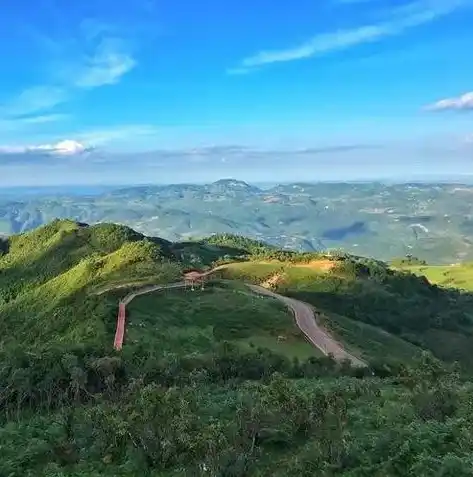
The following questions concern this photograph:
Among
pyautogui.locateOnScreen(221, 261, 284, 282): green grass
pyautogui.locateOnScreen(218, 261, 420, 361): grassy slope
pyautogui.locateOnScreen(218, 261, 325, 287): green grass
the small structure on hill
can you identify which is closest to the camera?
pyautogui.locateOnScreen(218, 261, 420, 361): grassy slope

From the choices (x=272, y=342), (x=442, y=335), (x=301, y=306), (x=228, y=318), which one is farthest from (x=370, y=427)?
(x=442, y=335)

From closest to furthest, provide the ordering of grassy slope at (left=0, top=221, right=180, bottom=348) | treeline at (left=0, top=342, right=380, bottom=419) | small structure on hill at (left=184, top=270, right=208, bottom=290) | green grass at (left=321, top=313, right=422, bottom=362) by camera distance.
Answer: treeline at (left=0, top=342, right=380, bottom=419) → grassy slope at (left=0, top=221, right=180, bottom=348) → green grass at (left=321, top=313, right=422, bottom=362) → small structure on hill at (left=184, top=270, right=208, bottom=290)

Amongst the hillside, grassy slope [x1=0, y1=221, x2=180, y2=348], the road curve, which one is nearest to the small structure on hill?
the hillside

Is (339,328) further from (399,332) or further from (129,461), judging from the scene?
(129,461)

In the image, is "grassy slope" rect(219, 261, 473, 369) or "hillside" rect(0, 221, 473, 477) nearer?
"hillside" rect(0, 221, 473, 477)

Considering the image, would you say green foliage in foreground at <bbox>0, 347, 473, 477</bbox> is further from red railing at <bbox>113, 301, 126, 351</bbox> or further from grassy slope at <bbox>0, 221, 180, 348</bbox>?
red railing at <bbox>113, 301, 126, 351</bbox>

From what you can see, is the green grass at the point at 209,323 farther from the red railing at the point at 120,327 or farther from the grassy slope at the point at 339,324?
the grassy slope at the point at 339,324
